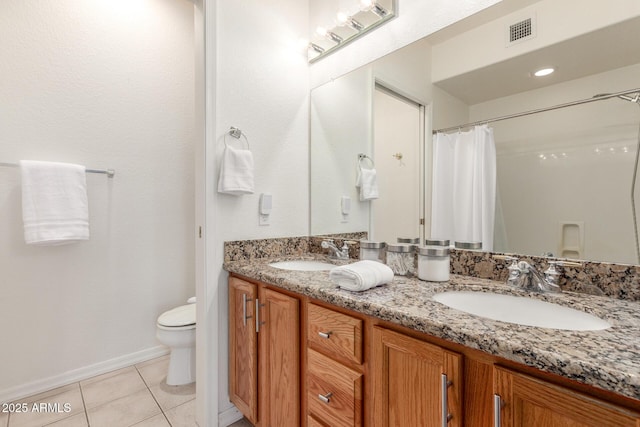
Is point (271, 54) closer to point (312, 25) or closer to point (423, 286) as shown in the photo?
point (312, 25)

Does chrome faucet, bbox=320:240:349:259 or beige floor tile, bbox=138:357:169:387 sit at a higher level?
chrome faucet, bbox=320:240:349:259

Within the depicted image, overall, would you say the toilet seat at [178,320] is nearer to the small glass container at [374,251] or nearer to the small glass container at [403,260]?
the small glass container at [374,251]

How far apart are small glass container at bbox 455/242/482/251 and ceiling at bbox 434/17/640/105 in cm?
58

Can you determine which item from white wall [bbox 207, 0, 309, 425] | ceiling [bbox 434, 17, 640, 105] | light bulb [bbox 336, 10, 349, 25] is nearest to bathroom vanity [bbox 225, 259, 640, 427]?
white wall [bbox 207, 0, 309, 425]

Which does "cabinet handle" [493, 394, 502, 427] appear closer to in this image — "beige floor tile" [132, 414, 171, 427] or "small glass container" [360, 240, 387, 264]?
"small glass container" [360, 240, 387, 264]

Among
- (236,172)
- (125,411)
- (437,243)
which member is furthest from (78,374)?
(437,243)

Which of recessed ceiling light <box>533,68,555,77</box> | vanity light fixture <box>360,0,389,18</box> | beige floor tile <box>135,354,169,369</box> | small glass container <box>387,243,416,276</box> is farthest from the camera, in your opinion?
beige floor tile <box>135,354,169,369</box>

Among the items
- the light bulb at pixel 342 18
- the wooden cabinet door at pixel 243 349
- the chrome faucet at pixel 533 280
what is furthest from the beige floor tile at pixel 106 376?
the light bulb at pixel 342 18

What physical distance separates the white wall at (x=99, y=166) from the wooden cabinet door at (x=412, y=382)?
2030 millimetres

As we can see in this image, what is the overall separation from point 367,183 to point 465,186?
54 centimetres

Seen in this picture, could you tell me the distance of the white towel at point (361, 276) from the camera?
1012mm

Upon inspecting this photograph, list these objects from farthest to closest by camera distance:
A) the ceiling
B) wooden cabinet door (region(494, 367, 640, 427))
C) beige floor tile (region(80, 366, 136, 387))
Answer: beige floor tile (region(80, 366, 136, 387)) → the ceiling → wooden cabinet door (region(494, 367, 640, 427))

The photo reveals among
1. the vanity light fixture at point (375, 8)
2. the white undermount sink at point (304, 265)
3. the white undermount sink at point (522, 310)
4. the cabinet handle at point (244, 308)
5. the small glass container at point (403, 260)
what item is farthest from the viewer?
the white undermount sink at point (304, 265)

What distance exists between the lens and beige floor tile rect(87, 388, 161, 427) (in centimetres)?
160
